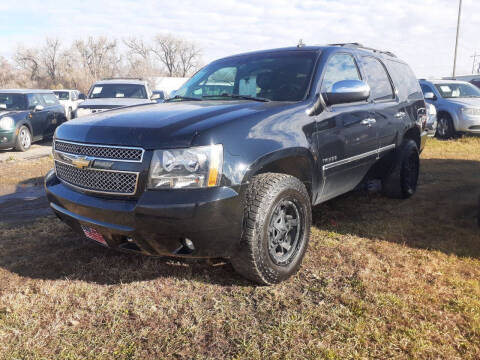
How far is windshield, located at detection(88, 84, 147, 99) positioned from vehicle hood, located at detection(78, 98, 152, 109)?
0.29 meters

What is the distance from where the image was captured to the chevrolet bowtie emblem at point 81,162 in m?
2.54

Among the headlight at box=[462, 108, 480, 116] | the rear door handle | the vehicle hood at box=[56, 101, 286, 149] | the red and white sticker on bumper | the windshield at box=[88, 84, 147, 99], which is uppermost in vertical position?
the windshield at box=[88, 84, 147, 99]

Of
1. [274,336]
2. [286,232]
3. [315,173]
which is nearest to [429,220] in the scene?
[315,173]

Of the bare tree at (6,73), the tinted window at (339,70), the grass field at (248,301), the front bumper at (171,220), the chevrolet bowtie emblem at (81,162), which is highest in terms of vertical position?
the bare tree at (6,73)

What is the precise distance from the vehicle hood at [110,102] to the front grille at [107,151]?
22.4ft

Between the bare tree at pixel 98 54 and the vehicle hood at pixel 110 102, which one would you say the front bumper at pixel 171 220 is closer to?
the vehicle hood at pixel 110 102

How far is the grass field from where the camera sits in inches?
83.8

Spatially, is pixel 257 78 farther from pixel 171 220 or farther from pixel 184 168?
pixel 171 220

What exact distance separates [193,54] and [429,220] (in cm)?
7413

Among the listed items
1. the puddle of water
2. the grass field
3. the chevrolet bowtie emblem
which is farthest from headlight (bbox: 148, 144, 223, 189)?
the puddle of water

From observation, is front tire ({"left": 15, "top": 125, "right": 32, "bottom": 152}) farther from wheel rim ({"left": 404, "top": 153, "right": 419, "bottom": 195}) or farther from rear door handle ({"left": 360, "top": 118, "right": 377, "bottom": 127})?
wheel rim ({"left": 404, "top": 153, "right": 419, "bottom": 195})

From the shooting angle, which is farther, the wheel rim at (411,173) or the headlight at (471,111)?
the headlight at (471,111)

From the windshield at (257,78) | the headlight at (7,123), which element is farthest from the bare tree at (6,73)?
the windshield at (257,78)

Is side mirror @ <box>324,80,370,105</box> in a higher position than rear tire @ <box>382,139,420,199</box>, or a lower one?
higher
